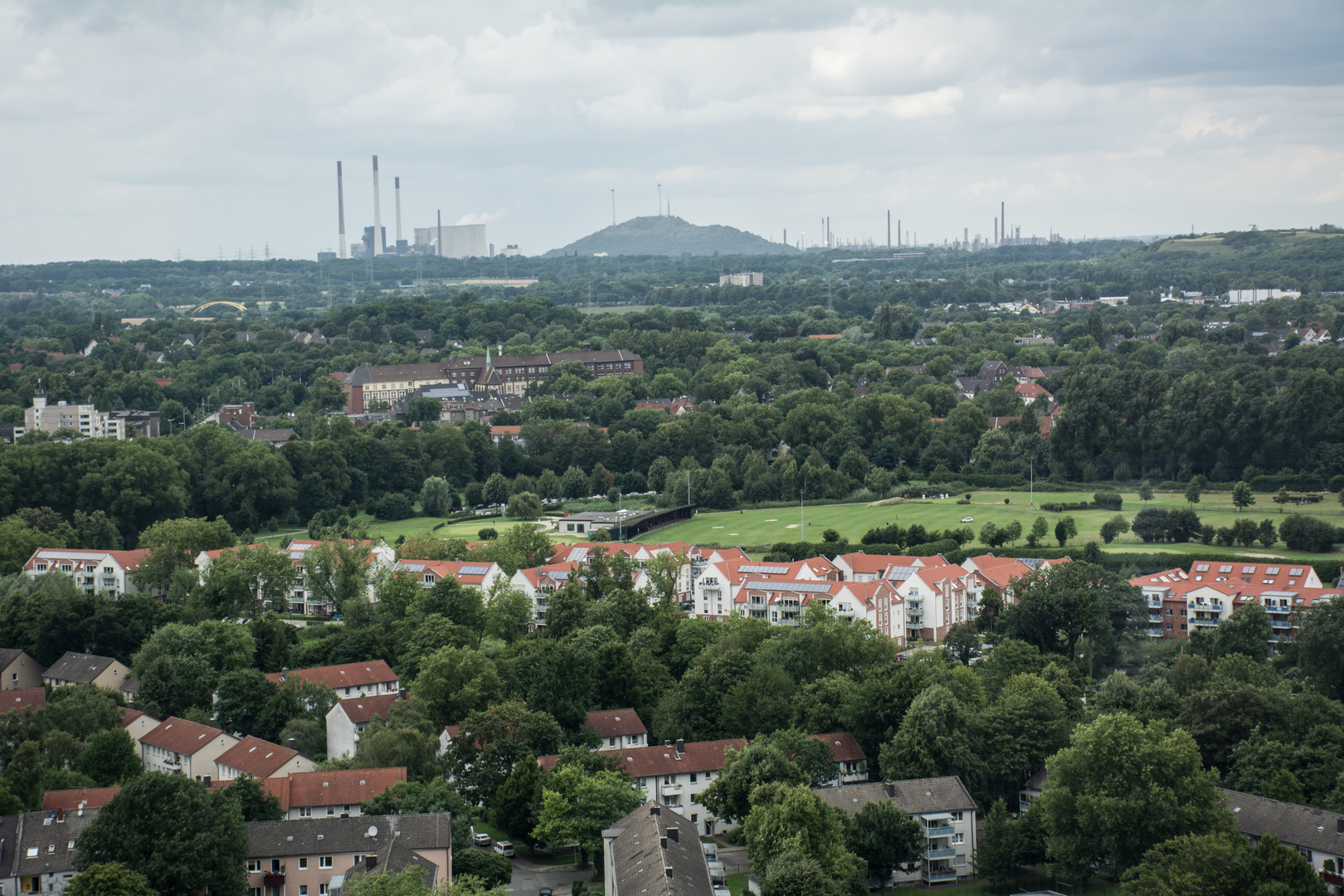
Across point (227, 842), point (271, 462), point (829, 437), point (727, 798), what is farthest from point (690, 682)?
point (829, 437)

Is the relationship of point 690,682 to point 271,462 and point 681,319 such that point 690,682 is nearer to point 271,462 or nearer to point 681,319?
point 271,462

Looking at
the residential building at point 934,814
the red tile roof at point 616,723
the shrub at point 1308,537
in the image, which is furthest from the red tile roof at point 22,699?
the shrub at point 1308,537

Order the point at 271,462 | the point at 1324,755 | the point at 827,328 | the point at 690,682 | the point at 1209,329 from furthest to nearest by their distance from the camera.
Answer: the point at 827,328 < the point at 1209,329 < the point at 271,462 < the point at 690,682 < the point at 1324,755

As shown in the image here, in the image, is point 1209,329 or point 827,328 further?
point 827,328

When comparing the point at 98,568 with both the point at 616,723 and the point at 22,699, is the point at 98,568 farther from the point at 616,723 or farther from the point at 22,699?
the point at 616,723

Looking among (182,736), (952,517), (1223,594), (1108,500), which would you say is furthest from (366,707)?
(1108,500)

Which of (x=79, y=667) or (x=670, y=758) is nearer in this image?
(x=670, y=758)
